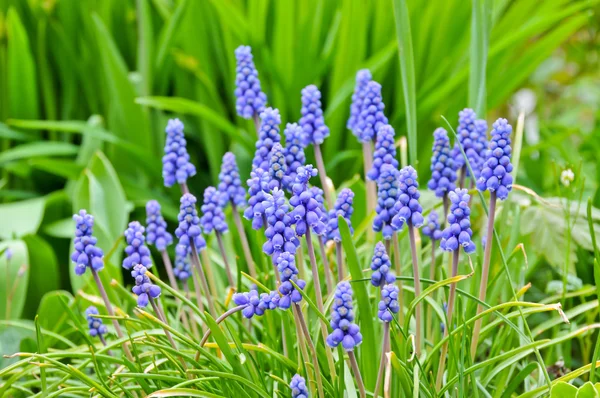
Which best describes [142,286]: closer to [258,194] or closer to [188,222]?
[188,222]

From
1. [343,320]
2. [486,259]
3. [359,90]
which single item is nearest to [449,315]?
[486,259]

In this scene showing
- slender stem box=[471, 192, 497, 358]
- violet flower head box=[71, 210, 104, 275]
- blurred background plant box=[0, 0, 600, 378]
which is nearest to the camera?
slender stem box=[471, 192, 497, 358]

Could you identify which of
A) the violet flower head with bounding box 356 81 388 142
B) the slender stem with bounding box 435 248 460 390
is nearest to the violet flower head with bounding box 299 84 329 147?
the violet flower head with bounding box 356 81 388 142

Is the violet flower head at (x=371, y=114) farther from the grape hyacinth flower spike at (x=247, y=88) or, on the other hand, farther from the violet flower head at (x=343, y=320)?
the violet flower head at (x=343, y=320)

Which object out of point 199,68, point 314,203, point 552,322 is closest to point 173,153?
point 314,203

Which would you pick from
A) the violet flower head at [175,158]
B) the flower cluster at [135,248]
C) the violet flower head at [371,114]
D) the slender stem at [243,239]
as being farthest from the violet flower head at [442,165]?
the flower cluster at [135,248]

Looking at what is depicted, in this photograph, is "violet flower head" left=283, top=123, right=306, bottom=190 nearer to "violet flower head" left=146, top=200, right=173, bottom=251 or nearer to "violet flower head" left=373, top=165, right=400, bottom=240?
"violet flower head" left=373, top=165, right=400, bottom=240

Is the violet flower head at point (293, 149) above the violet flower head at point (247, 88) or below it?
below
